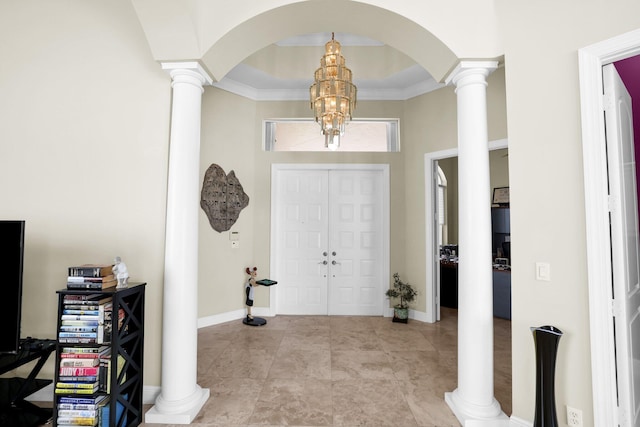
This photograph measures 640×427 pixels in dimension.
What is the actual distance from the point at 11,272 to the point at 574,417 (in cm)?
374

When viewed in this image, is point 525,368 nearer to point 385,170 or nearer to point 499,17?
point 499,17

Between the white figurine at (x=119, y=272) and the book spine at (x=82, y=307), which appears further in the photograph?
the white figurine at (x=119, y=272)

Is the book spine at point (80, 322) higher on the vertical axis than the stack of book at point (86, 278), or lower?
lower

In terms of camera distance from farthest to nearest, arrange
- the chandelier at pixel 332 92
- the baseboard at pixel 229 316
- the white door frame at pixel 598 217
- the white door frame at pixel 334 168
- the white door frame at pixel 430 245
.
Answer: the white door frame at pixel 334 168, the white door frame at pixel 430 245, the baseboard at pixel 229 316, the chandelier at pixel 332 92, the white door frame at pixel 598 217

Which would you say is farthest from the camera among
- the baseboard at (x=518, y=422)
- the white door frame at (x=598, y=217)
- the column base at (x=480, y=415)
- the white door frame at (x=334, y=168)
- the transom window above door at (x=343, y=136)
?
the transom window above door at (x=343, y=136)

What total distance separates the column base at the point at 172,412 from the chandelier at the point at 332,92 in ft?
9.42

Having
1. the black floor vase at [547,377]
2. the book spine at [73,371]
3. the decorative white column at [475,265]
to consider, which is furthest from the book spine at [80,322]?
the black floor vase at [547,377]

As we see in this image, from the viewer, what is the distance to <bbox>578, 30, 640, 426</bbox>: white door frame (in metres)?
1.77

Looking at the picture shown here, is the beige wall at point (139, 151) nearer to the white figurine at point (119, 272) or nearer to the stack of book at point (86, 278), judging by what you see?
the white figurine at point (119, 272)

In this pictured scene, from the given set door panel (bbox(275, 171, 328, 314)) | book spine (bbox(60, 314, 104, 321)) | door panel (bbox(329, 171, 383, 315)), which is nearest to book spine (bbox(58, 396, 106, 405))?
book spine (bbox(60, 314, 104, 321))

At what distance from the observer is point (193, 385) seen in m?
2.33

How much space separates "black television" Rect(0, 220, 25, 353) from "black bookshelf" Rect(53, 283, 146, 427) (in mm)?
264

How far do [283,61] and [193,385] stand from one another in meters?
4.19

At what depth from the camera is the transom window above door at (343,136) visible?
484cm
